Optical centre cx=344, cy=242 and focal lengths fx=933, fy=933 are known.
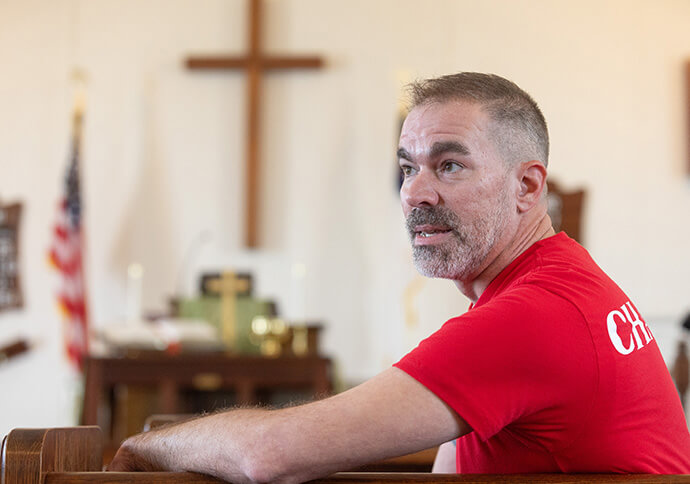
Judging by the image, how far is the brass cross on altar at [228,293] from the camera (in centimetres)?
549

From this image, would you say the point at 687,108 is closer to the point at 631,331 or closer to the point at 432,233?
the point at 432,233

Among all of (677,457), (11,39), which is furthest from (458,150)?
(11,39)

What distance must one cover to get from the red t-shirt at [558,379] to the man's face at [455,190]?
0.15 meters

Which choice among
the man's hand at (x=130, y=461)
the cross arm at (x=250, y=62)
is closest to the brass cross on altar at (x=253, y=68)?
the cross arm at (x=250, y=62)

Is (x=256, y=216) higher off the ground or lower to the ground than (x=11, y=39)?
lower

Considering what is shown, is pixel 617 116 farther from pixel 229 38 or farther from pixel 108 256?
pixel 108 256

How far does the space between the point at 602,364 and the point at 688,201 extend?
5.59 meters

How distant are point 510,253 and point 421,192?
0.18 m

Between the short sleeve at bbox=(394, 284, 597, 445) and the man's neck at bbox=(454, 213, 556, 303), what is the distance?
314mm

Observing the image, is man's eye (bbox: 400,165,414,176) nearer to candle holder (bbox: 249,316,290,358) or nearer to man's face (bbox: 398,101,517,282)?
man's face (bbox: 398,101,517,282)

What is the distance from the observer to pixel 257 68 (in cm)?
646

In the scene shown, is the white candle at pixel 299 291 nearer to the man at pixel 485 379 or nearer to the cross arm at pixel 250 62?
the cross arm at pixel 250 62

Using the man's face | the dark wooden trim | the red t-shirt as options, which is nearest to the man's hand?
the red t-shirt

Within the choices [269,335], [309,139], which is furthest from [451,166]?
[309,139]
